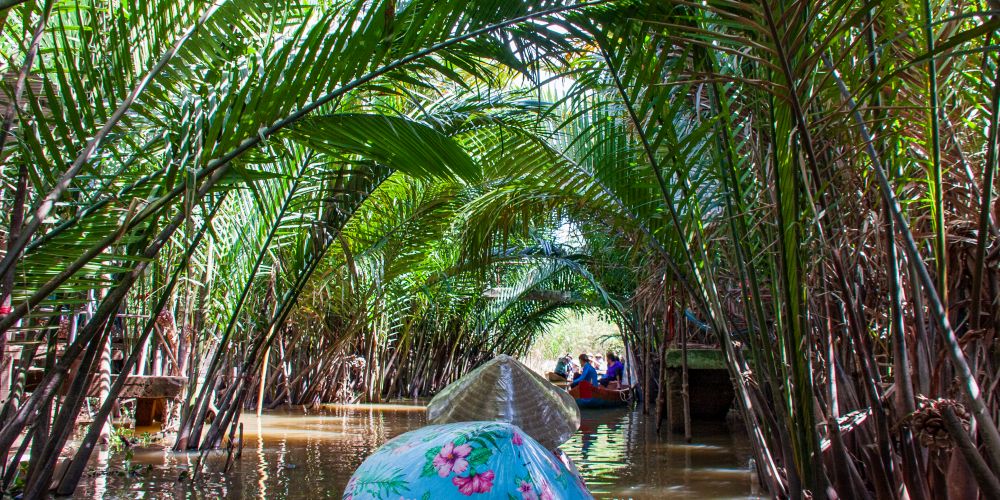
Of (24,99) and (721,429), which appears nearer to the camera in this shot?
(24,99)

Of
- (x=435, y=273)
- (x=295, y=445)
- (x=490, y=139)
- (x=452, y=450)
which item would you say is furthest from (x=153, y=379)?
(x=435, y=273)

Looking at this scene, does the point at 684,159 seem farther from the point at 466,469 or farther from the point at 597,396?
the point at 597,396

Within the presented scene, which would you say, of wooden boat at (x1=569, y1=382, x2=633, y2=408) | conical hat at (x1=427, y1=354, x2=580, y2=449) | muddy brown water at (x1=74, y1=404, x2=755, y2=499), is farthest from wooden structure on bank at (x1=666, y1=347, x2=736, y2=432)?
conical hat at (x1=427, y1=354, x2=580, y2=449)

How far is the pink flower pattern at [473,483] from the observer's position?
2.18 m

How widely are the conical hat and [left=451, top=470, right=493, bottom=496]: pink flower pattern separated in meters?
1.47

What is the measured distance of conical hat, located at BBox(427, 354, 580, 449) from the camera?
3701mm

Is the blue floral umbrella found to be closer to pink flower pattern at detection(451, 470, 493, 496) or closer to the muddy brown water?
pink flower pattern at detection(451, 470, 493, 496)

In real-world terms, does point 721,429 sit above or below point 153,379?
below

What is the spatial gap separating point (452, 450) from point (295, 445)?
560cm

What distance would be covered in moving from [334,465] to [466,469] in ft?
13.9

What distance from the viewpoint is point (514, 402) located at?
12.1 ft

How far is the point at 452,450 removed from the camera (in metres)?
2.26

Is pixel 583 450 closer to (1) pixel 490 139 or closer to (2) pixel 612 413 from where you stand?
(1) pixel 490 139

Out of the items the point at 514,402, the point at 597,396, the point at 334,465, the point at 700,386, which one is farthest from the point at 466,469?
the point at 597,396
